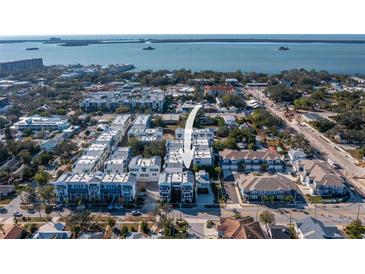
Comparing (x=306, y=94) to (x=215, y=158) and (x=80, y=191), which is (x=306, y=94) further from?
(x=80, y=191)

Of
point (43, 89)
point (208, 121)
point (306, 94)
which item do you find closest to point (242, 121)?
point (208, 121)

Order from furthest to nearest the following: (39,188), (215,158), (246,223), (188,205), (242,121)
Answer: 1. (242,121)
2. (215,158)
3. (39,188)
4. (188,205)
5. (246,223)

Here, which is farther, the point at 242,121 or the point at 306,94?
the point at 306,94

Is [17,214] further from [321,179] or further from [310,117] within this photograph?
[310,117]

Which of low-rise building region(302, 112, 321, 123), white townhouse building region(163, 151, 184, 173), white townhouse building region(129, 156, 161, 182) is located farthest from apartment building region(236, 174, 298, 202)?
low-rise building region(302, 112, 321, 123)

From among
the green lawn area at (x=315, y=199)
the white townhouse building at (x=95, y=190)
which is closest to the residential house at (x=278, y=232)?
the green lawn area at (x=315, y=199)

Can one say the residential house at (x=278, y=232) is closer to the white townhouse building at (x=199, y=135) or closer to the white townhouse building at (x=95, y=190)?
the white townhouse building at (x=95, y=190)

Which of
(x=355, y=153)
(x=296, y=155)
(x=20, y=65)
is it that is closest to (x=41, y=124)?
(x=296, y=155)
